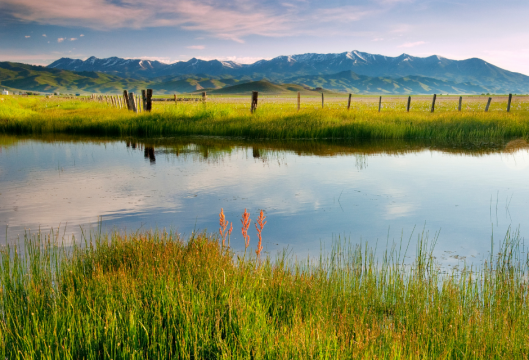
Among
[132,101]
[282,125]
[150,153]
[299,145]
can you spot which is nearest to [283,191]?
[150,153]

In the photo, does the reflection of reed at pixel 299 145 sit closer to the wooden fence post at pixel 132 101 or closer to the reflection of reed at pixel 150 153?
the reflection of reed at pixel 150 153

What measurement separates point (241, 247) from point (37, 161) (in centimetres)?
1143

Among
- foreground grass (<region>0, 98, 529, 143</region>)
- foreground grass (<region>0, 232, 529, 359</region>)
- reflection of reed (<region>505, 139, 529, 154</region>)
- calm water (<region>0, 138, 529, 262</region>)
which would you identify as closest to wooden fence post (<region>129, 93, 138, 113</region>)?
foreground grass (<region>0, 98, 529, 143</region>)

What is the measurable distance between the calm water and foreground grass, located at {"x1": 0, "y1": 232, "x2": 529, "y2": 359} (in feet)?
7.02

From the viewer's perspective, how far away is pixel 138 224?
8.18 m

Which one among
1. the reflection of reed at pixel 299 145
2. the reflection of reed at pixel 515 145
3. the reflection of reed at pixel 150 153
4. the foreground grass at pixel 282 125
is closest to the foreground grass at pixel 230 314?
the reflection of reed at pixel 150 153

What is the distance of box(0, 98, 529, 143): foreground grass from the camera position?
21.5m

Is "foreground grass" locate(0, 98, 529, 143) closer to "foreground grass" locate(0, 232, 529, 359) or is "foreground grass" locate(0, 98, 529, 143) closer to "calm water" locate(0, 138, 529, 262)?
"calm water" locate(0, 138, 529, 262)

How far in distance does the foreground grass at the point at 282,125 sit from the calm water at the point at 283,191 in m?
3.30

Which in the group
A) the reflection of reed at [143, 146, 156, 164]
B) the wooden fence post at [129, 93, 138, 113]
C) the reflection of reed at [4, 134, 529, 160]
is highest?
the wooden fence post at [129, 93, 138, 113]

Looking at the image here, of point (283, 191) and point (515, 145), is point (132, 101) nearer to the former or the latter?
point (283, 191)

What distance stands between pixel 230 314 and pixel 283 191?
7890mm

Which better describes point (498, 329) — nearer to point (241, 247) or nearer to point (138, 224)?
point (241, 247)

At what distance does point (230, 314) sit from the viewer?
3393mm
